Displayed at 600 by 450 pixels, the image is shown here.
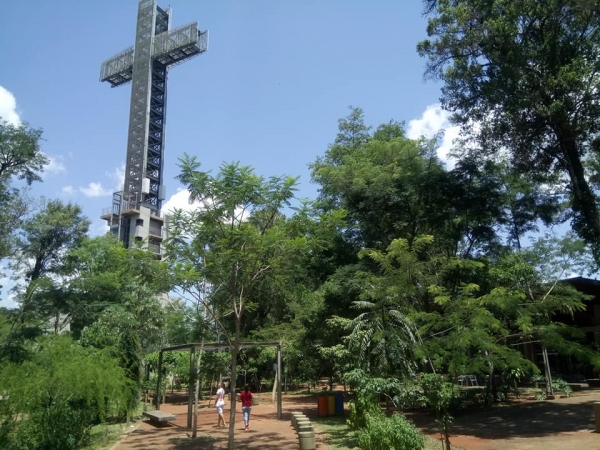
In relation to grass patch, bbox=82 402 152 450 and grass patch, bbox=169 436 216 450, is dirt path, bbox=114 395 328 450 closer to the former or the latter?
Answer: grass patch, bbox=169 436 216 450

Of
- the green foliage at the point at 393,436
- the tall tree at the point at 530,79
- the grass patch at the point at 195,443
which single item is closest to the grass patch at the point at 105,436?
the grass patch at the point at 195,443

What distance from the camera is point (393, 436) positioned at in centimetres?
1014

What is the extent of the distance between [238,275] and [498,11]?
47.5 ft

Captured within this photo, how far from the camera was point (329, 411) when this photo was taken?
2014 centimetres

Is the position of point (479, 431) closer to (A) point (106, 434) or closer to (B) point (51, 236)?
(A) point (106, 434)

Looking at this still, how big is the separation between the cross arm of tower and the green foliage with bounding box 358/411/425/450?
200ft

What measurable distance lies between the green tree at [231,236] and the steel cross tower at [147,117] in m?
47.8

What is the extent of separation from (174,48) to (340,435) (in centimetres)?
5898

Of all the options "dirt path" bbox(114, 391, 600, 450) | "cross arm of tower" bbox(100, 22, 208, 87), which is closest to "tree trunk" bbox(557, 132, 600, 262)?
"dirt path" bbox(114, 391, 600, 450)

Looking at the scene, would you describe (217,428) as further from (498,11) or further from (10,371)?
(498,11)

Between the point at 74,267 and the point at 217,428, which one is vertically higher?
the point at 74,267

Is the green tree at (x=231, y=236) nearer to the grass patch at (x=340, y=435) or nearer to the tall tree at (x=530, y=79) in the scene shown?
the grass patch at (x=340, y=435)

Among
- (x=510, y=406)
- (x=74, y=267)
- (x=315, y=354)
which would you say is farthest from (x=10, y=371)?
(x=510, y=406)

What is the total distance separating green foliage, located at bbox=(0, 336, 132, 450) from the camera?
11305 millimetres
